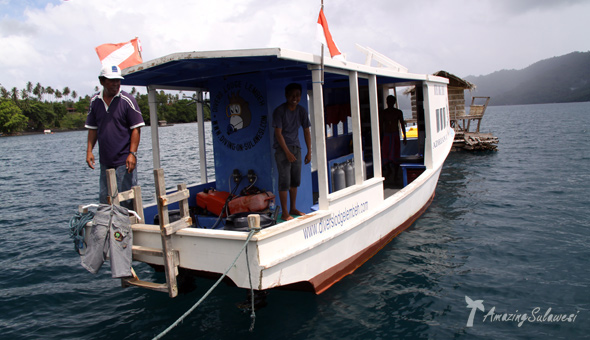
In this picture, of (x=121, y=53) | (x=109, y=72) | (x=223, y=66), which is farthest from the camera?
(x=121, y=53)

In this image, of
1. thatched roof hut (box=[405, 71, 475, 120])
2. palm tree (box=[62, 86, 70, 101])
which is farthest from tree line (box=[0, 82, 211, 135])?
thatched roof hut (box=[405, 71, 475, 120])

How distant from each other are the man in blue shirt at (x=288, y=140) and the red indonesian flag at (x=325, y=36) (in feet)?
2.28

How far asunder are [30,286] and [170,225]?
4.20m

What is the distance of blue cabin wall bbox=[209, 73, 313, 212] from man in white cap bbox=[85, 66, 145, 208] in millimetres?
1723

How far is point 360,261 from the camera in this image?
649cm

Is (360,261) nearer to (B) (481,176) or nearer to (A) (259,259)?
(A) (259,259)

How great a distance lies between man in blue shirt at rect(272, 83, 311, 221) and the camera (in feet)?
18.4

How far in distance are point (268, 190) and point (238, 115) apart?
4.04ft

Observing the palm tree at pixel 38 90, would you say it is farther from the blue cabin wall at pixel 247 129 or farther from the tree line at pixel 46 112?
the blue cabin wall at pixel 247 129

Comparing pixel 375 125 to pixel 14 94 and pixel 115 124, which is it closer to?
pixel 115 124

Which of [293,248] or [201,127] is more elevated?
[201,127]

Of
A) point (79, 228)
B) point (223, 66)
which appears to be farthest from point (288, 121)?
point (79, 228)

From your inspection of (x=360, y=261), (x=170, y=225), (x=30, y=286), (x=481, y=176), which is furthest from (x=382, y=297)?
(x=481, y=176)

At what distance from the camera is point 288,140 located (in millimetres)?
5777
